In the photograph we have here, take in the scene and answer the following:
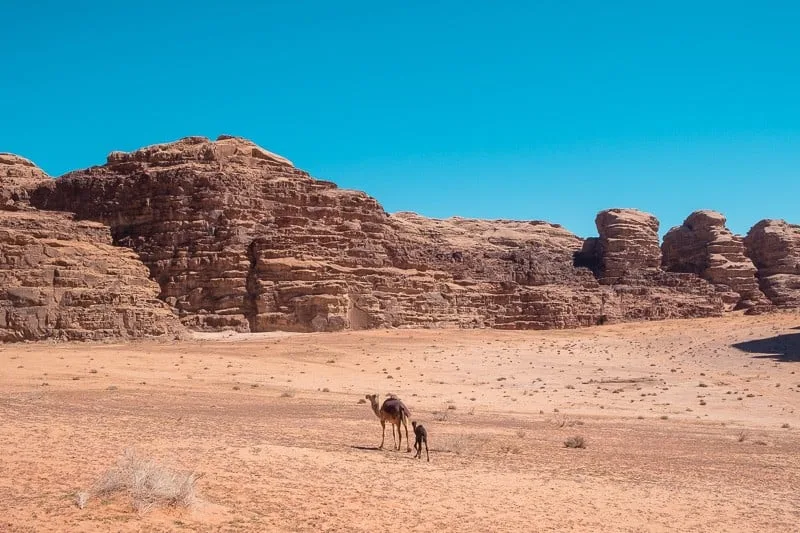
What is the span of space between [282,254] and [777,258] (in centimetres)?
4905

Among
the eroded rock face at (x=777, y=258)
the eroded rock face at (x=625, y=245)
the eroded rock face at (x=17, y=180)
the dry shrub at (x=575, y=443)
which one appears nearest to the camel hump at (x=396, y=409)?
the dry shrub at (x=575, y=443)

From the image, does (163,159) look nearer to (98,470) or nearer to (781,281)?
(98,470)

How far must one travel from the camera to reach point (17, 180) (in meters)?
49.3

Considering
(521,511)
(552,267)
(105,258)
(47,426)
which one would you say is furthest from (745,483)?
(552,267)

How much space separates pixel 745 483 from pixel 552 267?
167ft

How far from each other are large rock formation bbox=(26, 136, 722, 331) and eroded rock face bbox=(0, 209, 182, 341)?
127 inches

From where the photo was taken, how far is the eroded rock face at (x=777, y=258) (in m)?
67.7

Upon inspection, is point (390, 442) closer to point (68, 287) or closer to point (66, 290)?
point (66, 290)

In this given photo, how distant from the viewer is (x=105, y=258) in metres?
40.9

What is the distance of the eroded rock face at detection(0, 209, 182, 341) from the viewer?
118 feet

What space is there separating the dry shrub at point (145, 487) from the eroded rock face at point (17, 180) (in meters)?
42.6

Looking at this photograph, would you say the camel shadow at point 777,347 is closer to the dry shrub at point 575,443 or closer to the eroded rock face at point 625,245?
the eroded rock face at point 625,245

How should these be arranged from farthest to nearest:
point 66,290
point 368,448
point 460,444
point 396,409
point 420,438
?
point 66,290 < point 460,444 < point 396,409 < point 368,448 < point 420,438

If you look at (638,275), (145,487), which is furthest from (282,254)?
(145,487)
